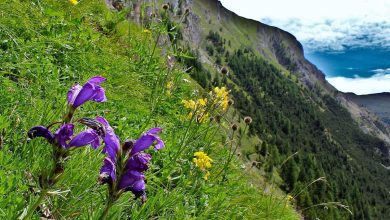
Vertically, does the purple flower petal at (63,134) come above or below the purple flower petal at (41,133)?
above

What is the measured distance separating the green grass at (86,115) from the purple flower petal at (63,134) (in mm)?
208

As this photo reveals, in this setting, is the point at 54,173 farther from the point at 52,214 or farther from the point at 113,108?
the point at 113,108

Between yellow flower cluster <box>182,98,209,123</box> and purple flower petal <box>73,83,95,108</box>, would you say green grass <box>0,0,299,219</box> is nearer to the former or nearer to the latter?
yellow flower cluster <box>182,98,209,123</box>

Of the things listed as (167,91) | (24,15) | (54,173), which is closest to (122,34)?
(167,91)

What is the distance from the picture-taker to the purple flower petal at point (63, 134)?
170 cm

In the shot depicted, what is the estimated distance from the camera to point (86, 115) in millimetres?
4688

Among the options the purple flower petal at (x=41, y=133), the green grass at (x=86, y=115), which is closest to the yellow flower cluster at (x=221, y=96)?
the green grass at (x=86, y=115)

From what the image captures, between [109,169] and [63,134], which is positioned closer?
[63,134]

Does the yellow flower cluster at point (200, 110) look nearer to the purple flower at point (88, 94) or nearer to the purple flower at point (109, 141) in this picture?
the purple flower at point (88, 94)

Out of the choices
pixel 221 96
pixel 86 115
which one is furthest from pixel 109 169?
pixel 221 96

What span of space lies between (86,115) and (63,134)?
3.04 meters

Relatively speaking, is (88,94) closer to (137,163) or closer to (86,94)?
(86,94)

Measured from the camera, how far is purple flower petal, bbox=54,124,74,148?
67.1 inches

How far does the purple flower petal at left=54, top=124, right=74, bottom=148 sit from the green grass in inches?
8.2
